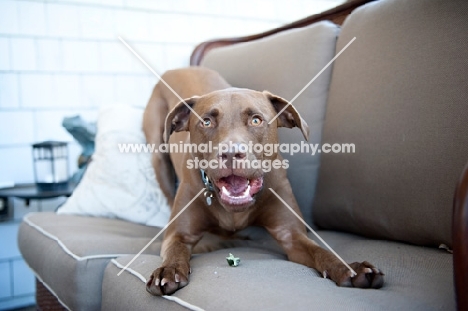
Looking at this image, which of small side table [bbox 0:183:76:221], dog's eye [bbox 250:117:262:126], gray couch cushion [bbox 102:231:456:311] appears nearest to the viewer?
gray couch cushion [bbox 102:231:456:311]

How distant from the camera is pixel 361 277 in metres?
1.28

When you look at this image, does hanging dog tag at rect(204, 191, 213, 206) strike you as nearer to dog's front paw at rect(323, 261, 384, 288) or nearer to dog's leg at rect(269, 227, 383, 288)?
dog's leg at rect(269, 227, 383, 288)

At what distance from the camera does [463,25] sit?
4.93 feet

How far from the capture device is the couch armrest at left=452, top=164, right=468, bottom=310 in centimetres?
90

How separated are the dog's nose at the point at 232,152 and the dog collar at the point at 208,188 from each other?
0.24m

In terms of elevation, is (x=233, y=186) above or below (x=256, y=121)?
below

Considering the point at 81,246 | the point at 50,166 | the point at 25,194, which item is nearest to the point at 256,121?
the point at 81,246

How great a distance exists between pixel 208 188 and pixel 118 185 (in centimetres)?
79

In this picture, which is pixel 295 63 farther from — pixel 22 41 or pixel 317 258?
pixel 22 41

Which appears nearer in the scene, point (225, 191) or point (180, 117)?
point (225, 191)

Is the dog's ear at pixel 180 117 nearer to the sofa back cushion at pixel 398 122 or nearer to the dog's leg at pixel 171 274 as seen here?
the dog's leg at pixel 171 274

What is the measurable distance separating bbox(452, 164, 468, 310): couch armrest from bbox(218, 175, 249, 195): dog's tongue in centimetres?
73

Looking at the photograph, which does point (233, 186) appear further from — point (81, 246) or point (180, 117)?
point (81, 246)

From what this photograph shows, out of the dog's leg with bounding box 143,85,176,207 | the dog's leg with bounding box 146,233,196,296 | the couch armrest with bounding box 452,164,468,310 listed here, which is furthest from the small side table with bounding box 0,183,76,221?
the couch armrest with bounding box 452,164,468,310
